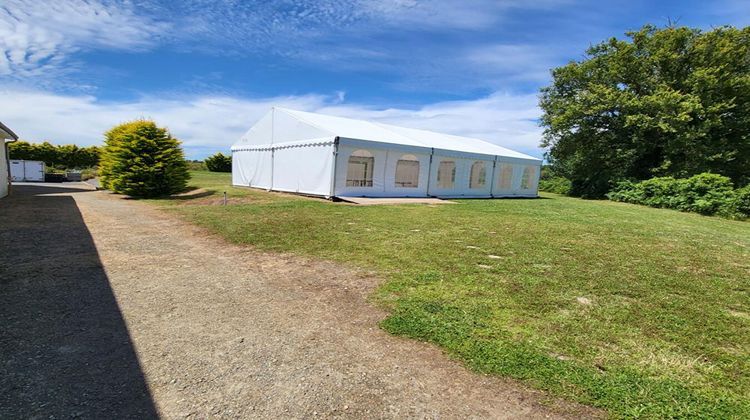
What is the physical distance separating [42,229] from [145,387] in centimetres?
608

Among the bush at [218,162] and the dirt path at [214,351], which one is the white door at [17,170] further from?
the dirt path at [214,351]

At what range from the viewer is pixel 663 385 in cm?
219

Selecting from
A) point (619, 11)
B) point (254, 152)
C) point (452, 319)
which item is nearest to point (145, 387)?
point (452, 319)

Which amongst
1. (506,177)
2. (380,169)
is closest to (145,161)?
(380,169)

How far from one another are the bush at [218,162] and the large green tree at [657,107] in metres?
27.0

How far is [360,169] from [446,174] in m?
4.29

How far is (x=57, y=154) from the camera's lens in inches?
1211

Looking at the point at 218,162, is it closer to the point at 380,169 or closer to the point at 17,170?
the point at 17,170

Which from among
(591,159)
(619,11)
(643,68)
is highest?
(643,68)

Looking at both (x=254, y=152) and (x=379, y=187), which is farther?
(x=254, y=152)

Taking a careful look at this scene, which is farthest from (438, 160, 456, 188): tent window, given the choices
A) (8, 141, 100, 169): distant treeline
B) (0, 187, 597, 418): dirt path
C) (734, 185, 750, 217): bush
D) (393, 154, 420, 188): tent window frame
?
(8, 141, 100, 169): distant treeline

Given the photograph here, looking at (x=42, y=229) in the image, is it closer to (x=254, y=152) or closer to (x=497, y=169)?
(x=254, y=152)

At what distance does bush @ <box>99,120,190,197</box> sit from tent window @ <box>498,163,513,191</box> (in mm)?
14064

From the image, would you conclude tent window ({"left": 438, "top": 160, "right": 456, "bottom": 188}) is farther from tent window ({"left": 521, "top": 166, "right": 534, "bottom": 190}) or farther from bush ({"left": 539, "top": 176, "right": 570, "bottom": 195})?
bush ({"left": 539, "top": 176, "right": 570, "bottom": 195})
